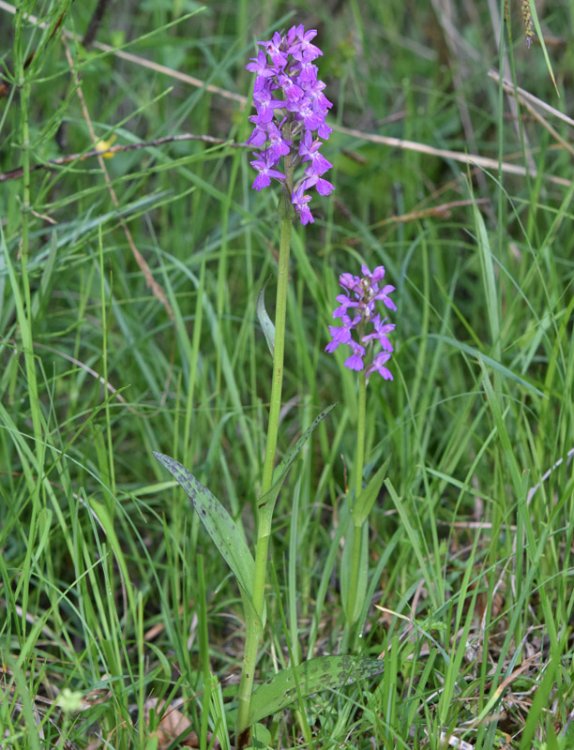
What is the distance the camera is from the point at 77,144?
3607 millimetres

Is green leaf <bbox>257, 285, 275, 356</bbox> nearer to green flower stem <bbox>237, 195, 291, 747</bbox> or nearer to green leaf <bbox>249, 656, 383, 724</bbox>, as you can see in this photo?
green flower stem <bbox>237, 195, 291, 747</bbox>

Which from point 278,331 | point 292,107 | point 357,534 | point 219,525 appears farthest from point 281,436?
point 292,107

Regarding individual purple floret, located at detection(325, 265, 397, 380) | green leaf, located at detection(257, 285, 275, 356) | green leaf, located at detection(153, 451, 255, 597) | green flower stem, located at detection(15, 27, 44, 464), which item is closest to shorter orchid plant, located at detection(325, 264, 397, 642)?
individual purple floret, located at detection(325, 265, 397, 380)

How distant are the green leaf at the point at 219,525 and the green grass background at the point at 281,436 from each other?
123mm

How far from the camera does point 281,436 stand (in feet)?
9.05

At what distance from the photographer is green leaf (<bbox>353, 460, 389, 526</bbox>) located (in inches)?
74.5

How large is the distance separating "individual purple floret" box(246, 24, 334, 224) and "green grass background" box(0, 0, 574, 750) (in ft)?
1.73

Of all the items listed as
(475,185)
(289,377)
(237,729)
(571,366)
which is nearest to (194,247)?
(289,377)

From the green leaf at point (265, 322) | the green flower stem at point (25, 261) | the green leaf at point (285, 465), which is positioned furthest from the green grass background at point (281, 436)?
the green leaf at point (265, 322)

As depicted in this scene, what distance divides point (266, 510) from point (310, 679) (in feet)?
1.13

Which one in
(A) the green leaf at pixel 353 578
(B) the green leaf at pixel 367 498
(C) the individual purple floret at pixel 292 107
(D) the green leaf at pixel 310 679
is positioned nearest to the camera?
(C) the individual purple floret at pixel 292 107

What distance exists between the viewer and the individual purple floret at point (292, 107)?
1.66 metres

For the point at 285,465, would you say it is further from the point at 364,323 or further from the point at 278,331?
the point at 364,323

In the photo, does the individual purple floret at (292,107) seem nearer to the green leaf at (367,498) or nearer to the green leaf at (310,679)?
the green leaf at (367,498)
